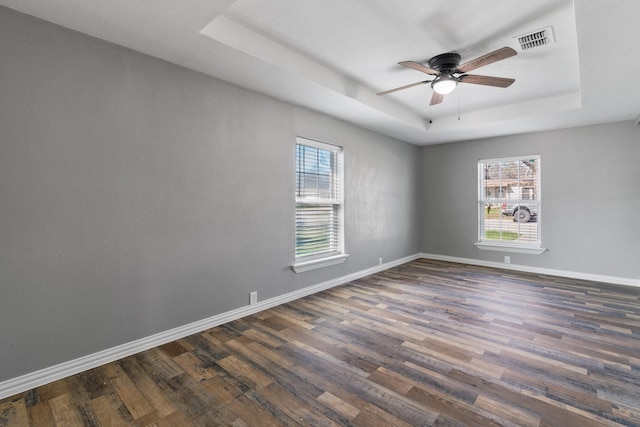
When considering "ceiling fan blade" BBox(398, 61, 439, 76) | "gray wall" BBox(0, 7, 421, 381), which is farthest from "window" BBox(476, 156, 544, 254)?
"gray wall" BBox(0, 7, 421, 381)

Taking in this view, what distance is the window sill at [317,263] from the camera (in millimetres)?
3733

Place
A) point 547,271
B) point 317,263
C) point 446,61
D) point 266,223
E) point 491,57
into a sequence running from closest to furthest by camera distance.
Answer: point 491,57
point 446,61
point 266,223
point 317,263
point 547,271

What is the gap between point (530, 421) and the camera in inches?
64.7

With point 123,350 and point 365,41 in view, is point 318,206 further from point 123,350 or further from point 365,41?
point 123,350

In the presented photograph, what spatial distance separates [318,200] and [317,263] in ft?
2.79

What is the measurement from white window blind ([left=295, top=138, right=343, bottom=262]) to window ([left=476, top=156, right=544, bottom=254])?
3110 mm

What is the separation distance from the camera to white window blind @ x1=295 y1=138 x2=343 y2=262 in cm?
387

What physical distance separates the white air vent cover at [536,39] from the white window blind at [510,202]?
3.15 metres

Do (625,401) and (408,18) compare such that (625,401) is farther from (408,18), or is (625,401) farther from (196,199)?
(196,199)

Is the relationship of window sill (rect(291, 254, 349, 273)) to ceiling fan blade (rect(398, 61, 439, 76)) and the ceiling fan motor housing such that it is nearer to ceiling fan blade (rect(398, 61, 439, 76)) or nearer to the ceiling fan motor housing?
ceiling fan blade (rect(398, 61, 439, 76))

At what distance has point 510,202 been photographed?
5.41 meters

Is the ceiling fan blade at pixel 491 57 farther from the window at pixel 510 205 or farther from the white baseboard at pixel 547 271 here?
the white baseboard at pixel 547 271

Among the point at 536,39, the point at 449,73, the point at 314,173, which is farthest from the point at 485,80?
the point at 314,173

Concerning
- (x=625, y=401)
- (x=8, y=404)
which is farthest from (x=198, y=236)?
(x=625, y=401)
